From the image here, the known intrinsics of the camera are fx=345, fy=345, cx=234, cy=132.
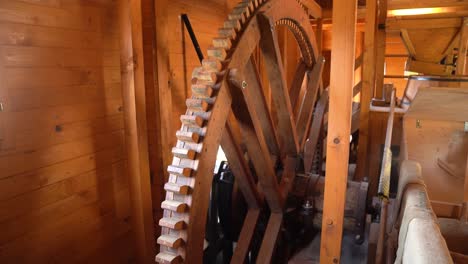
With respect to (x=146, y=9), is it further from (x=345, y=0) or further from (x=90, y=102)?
(x=345, y=0)

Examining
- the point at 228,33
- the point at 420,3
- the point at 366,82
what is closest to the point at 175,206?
the point at 228,33

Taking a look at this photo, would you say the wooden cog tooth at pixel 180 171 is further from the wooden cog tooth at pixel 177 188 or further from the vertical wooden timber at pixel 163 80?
the vertical wooden timber at pixel 163 80

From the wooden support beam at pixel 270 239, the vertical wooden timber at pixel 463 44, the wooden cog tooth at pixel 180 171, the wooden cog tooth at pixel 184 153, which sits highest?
the vertical wooden timber at pixel 463 44

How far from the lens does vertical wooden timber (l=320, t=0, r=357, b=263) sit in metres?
1.00

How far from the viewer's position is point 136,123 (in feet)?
6.11

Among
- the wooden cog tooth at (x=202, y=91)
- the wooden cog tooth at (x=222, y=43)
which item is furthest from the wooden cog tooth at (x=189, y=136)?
the wooden cog tooth at (x=222, y=43)

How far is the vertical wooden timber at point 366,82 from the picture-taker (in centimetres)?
276

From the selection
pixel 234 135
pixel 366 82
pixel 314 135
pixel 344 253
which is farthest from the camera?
pixel 366 82

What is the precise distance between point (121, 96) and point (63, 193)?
62 centimetres

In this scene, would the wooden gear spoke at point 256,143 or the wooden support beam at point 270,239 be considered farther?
the wooden support beam at point 270,239

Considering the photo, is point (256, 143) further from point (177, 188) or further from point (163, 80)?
point (163, 80)

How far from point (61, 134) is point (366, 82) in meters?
2.31

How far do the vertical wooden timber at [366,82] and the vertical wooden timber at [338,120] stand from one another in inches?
77.5

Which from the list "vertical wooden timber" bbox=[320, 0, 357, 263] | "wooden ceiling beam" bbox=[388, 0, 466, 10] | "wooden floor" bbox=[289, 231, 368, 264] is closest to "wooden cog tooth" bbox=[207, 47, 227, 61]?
"vertical wooden timber" bbox=[320, 0, 357, 263]
